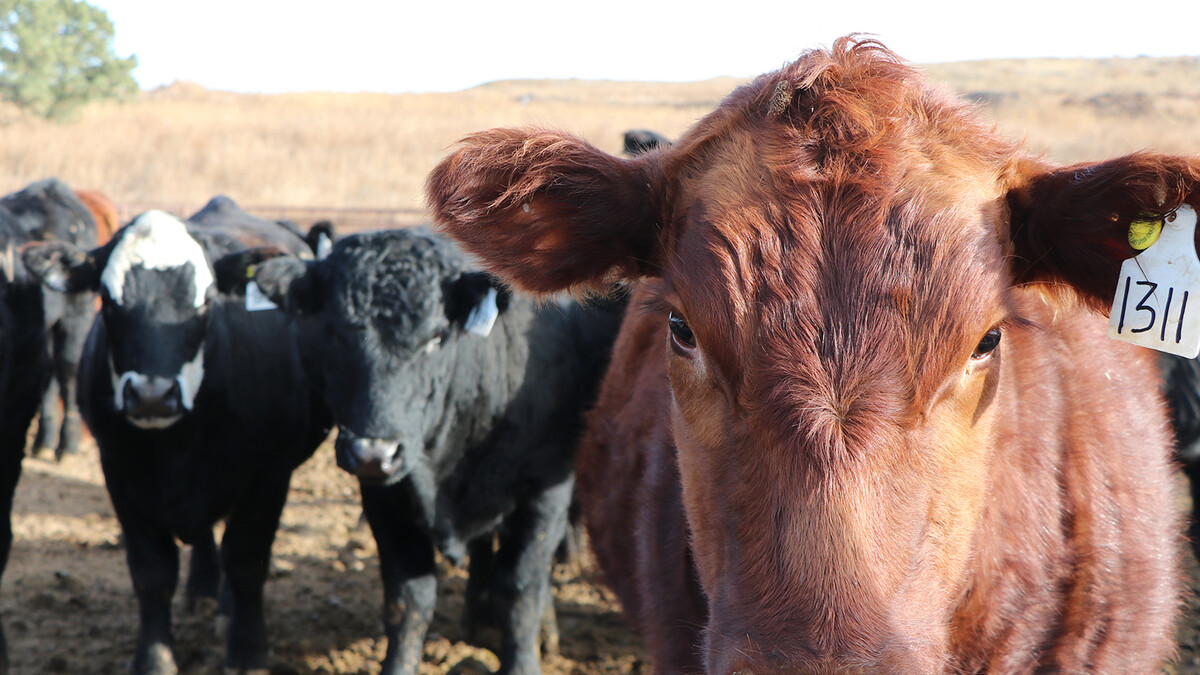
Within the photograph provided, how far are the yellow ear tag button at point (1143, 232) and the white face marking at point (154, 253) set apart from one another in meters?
4.03

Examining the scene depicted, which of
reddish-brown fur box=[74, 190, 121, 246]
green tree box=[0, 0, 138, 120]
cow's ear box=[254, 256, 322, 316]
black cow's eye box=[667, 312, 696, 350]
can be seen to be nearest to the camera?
black cow's eye box=[667, 312, 696, 350]

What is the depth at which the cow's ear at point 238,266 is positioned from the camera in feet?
15.2

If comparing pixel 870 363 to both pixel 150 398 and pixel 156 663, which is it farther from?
pixel 156 663

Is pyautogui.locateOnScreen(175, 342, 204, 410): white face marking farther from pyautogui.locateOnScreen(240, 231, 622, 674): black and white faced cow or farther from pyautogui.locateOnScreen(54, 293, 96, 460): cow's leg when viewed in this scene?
pyautogui.locateOnScreen(54, 293, 96, 460): cow's leg

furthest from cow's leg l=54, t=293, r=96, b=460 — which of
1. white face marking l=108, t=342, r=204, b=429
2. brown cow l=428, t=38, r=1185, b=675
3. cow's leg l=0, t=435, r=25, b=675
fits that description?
brown cow l=428, t=38, r=1185, b=675

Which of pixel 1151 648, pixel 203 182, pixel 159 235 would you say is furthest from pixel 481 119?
pixel 1151 648

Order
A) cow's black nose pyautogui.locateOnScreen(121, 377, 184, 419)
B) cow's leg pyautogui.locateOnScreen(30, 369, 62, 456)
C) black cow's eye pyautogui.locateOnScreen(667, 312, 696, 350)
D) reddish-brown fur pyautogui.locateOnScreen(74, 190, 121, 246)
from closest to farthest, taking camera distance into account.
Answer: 1. black cow's eye pyautogui.locateOnScreen(667, 312, 696, 350)
2. cow's black nose pyautogui.locateOnScreen(121, 377, 184, 419)
3. cow's leg pyautogui.locateOnScreen(30, 369, 62, 456)
4. reddish-brown fur pyautogui.locateOnScreen(74, 190, 121, 246)

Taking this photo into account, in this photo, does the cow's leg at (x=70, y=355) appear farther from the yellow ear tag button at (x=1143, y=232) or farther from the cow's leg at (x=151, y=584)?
the yellow ear tag button at (x=1143, y=232)

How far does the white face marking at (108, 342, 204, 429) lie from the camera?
158 inches

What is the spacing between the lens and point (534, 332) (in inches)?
181

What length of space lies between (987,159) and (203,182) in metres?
27.6

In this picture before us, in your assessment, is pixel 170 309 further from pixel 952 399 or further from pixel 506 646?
pixel 952 399

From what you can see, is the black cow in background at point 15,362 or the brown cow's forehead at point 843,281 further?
the black cow in background at point 15,362

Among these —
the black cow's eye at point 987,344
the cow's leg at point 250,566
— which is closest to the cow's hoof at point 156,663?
the cow's leg at point 250,566
